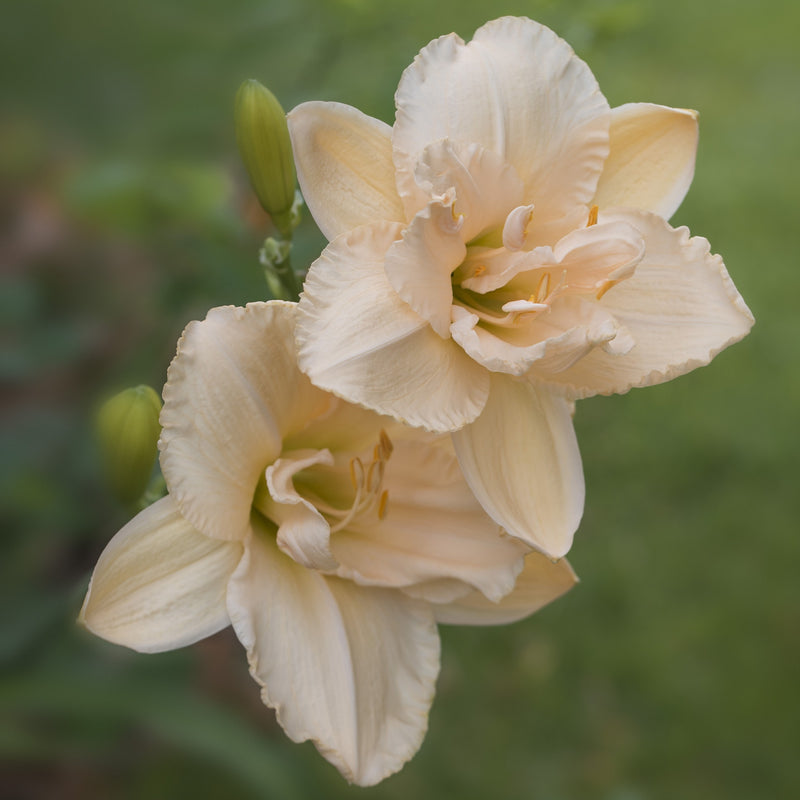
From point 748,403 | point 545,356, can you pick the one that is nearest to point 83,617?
point 545,356

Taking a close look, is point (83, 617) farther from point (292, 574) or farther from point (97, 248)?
point (97, 248)

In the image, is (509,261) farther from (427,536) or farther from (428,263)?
(427,536)

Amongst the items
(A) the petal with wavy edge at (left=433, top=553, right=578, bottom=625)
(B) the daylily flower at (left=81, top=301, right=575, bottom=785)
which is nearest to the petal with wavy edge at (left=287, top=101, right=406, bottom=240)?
(B) the daylily flower at (left=81, top=301, right=575, bottom=785)

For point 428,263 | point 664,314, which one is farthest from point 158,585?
point 664,314

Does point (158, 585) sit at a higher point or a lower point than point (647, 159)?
lower

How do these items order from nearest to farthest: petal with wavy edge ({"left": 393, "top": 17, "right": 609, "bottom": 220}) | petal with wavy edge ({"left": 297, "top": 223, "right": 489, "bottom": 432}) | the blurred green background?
petal with wavy edge ({"left": 297, "top": 223, "right": 489, "bottom": 432}), petal with wavy edge ({"left": 393, "top": 17, "right": 609, "bottom": 220}), the blurred green background

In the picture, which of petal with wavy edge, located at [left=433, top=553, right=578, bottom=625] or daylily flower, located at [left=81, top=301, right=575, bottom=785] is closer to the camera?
daylily flower, located at [left=81, top=301, right=575, bottom=785]

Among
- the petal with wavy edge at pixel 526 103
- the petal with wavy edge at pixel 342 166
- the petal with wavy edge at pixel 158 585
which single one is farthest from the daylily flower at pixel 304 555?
the petal with wavy edge at pixel 526 103

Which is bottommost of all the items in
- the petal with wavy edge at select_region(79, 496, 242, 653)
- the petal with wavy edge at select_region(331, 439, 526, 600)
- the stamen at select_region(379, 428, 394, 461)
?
the petal with wavy edge at select_region(331, 439, 526, 600)

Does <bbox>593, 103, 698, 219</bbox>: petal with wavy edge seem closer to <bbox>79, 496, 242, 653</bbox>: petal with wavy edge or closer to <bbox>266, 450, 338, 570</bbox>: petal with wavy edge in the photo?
<bbox>266, 450, 338, 570</bbox>: petal with wavy edge
